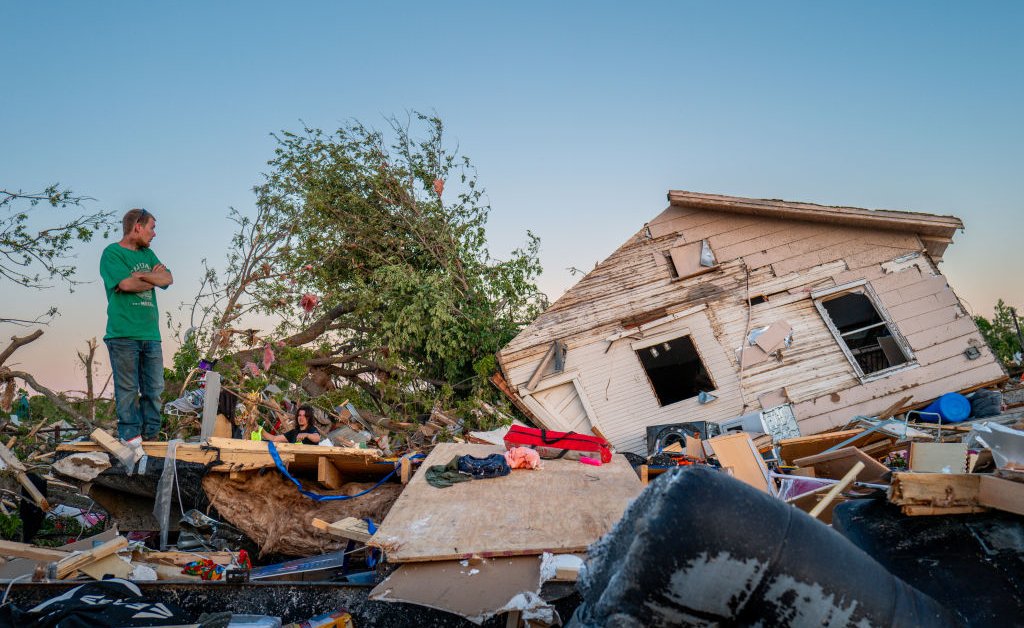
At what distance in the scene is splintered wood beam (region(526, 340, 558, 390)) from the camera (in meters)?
11.8

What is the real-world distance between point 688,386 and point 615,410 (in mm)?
2541

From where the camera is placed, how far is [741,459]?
6.21 metres

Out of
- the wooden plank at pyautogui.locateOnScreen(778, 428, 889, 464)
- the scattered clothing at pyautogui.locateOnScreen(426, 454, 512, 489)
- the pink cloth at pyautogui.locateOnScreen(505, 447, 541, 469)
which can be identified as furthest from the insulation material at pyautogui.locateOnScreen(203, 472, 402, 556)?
the wooden plank at pyautogui.locateOnScreen(778, 428, 889, 464)

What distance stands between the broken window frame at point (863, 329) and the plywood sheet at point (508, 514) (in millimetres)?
7880

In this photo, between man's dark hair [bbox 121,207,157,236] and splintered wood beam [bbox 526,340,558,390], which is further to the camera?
splintered wood beam [bbox 526,340,558,390]

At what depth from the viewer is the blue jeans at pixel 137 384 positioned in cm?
546

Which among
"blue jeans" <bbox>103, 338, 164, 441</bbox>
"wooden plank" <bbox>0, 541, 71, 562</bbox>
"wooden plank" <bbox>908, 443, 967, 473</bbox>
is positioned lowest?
"wooden plank" <bbox>908, 443, 967, 473</bbox>

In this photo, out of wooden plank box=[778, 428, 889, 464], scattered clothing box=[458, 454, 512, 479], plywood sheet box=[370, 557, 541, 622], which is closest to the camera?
plywood sheet box=[370, 557, 541, 622]

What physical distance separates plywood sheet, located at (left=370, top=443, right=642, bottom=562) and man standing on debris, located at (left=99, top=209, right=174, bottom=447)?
2.78 meters

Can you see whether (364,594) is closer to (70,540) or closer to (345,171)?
(70,540)

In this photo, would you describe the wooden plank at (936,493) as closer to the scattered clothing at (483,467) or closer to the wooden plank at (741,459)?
the scattered clothing at (483,467)

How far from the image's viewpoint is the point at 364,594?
149 inches

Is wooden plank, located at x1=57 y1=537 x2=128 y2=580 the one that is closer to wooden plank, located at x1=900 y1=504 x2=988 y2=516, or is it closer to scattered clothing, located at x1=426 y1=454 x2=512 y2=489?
scattered clothing, located at x1=426 y1=454 x2=512 y2=489

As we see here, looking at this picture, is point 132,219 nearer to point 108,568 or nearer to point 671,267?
point 108,568
